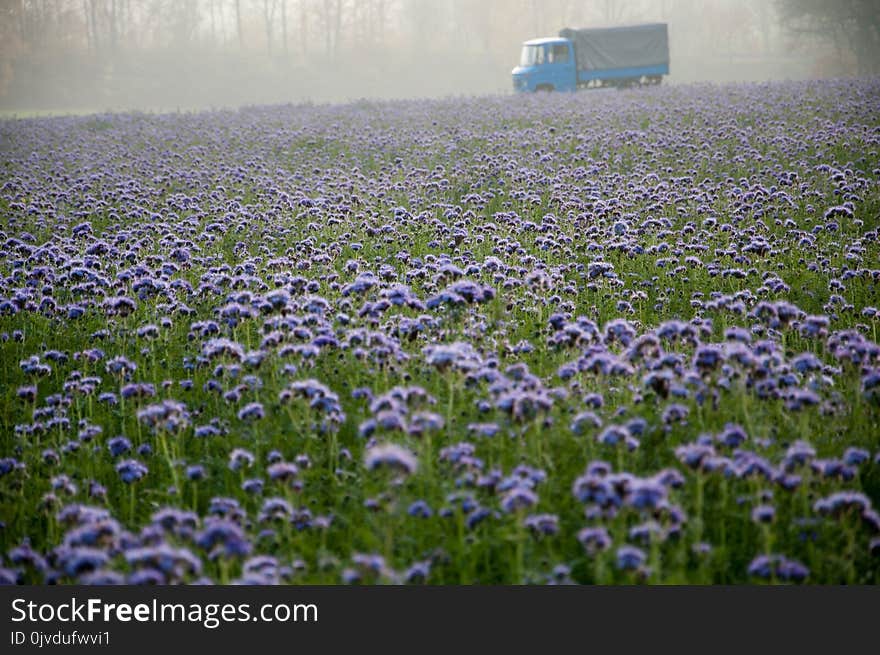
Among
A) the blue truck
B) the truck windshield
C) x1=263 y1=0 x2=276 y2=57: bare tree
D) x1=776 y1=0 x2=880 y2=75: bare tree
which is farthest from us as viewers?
x1=263 y1=0 x2=276 y2=57: bare tree

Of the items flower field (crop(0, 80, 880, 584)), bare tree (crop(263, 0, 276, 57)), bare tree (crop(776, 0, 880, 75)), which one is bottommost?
flower field (crop(0, 80, 880, 584))

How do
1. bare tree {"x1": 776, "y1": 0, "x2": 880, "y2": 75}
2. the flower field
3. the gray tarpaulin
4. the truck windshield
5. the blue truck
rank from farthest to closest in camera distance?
the gray tarpaulin, the truck windshield, the blue truck, bare tree {"x1": 776, "y1": 0, "x2": 880, "y2": 75}, the flower field

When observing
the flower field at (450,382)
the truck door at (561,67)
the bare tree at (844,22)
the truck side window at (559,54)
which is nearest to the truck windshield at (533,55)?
the truck door at (561,67)

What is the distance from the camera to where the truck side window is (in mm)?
36906

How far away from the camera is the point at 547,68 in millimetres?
36656

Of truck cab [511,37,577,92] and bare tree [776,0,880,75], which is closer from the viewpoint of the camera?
bare tree [776,0,880,75]

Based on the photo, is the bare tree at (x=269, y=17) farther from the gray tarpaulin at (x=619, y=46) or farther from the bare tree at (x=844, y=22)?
the bare tree at (x=844, y=22)

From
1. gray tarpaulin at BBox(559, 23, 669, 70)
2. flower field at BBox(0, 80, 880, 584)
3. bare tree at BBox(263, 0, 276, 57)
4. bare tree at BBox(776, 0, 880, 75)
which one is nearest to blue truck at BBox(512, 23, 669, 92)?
gray tarpaulin at BBox(559, 23, 669, 70)

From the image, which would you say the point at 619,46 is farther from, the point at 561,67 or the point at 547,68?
the point at 547,68

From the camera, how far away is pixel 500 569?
12.7 feet

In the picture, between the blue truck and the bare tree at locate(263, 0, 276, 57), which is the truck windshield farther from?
the bare tree at locate(263, 0, 276, 57)

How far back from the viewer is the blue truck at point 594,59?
3672cm

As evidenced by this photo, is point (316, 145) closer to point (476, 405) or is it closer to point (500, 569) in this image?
point (476, 405)

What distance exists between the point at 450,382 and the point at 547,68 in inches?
1343
